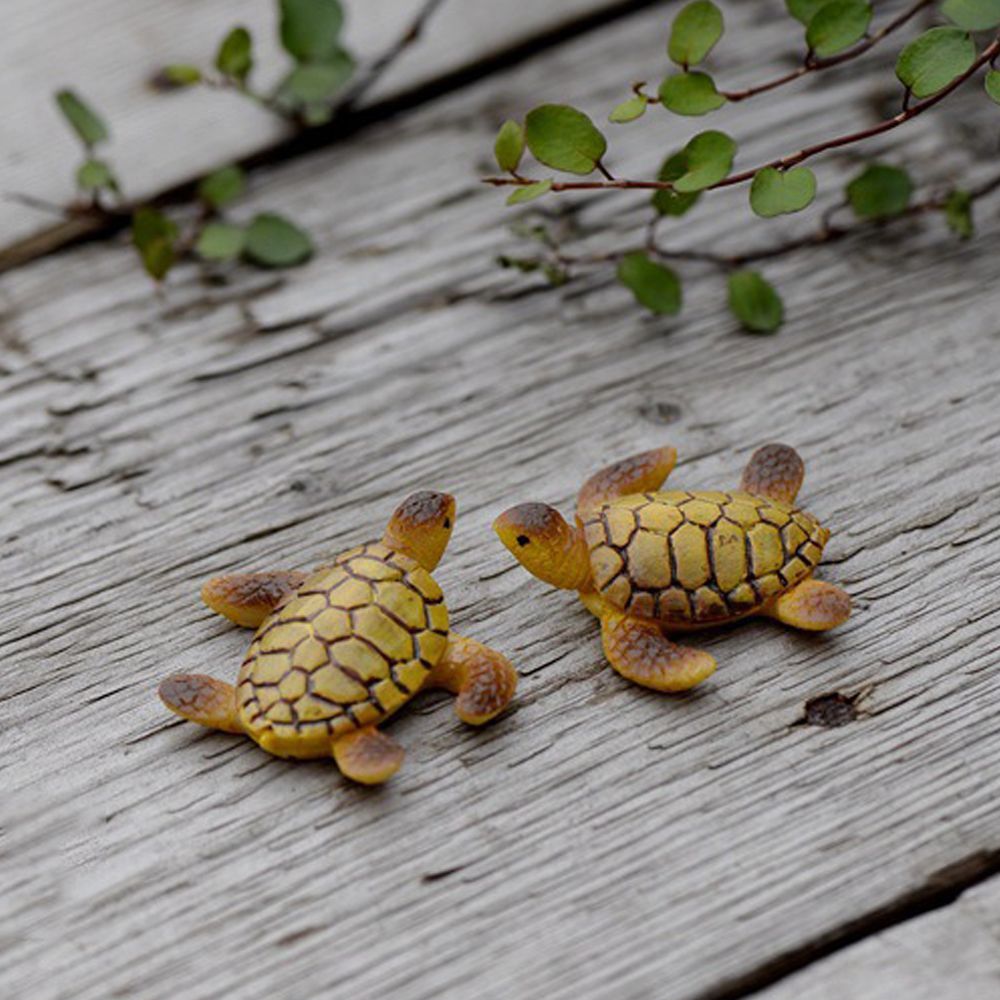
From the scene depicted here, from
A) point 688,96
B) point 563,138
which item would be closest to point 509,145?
point 563,138

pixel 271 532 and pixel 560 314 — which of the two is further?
pixel 560 314

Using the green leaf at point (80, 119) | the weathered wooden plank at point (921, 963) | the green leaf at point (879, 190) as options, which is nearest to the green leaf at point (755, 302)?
the green leaf at point (879, 190)

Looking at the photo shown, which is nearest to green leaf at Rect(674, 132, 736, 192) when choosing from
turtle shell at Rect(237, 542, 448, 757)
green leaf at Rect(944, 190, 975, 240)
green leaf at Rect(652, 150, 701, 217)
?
green leaf at Rect(652, 150, 701, 217)

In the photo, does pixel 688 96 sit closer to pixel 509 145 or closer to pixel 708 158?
pixel 708 158

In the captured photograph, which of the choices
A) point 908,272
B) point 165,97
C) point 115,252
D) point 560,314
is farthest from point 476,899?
point 165,97

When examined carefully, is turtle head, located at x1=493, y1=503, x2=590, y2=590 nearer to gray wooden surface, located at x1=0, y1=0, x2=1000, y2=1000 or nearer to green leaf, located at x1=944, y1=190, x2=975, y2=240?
gray wooden surface, located at x1=0, y1=0, x2=1000, y2=1000

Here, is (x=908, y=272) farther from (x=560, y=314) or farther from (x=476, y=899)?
(x=476, y=899)
